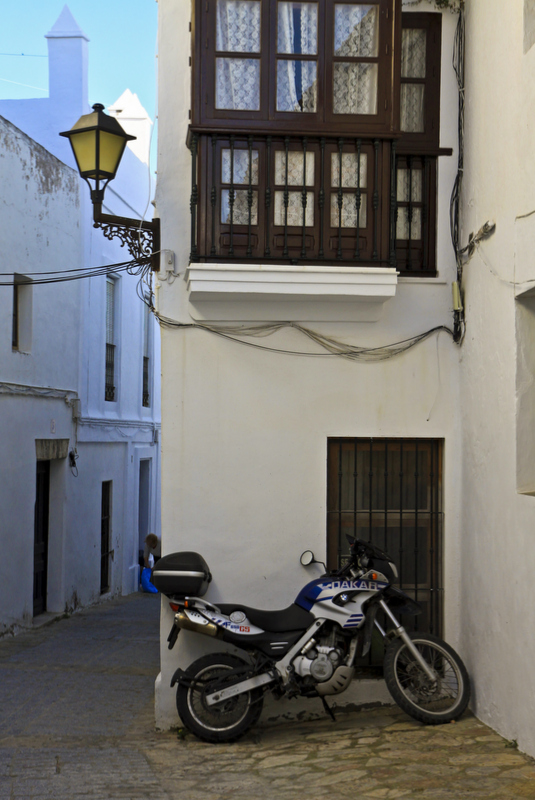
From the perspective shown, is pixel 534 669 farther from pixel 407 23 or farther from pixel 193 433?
pixel 407 23

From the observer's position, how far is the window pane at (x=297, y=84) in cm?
594

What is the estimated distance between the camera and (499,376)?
5.35 meters

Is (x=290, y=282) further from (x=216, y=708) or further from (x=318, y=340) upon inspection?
(x=216, y=708)

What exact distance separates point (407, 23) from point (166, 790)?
5707 millimetres

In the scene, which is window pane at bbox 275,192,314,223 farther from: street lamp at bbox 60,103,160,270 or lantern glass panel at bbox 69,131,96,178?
lantern glass panel at bbox 69,131,96,178

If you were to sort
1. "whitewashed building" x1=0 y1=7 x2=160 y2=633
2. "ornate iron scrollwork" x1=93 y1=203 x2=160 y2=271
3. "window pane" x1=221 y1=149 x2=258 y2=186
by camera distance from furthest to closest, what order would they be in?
"whitewashed building" x1=0 y1=7 x2=160 y2=633, "ornate iron scrollwork" x1=93 y1=203 x2=160 y2=271, "window pane" x1=221 y1=149 x2=258 y2=186

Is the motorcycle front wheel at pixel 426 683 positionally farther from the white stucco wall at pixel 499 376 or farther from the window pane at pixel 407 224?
the window pane at pixel 407 224

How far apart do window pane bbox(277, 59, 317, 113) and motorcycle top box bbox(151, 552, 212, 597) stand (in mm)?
3335

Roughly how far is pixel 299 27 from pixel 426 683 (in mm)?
4698

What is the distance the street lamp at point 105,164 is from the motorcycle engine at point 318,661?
9.87 feet

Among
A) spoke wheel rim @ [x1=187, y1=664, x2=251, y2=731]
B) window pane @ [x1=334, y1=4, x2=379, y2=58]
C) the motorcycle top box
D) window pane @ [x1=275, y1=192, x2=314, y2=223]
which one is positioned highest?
window pane @ [x1=334, y1=4, x2=379, y2=58]

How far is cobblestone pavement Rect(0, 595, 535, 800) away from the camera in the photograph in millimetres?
4512

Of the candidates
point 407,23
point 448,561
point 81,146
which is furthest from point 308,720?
point 407,23

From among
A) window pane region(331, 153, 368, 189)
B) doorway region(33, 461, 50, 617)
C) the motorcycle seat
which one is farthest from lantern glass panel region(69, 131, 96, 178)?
doorway region(33, 461, 50, 617)
